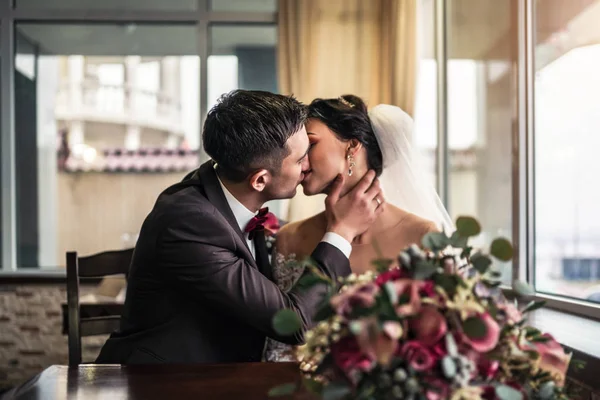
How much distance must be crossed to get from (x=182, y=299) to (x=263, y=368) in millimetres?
425

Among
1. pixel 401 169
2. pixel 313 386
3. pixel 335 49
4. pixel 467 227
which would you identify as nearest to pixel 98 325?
pixel 401 169

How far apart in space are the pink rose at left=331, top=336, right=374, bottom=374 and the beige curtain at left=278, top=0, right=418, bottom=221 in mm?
3779

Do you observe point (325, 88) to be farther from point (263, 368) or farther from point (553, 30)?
point (263, 368)

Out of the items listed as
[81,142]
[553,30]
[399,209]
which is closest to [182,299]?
[399,209]

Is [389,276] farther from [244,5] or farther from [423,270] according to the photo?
[244,5]

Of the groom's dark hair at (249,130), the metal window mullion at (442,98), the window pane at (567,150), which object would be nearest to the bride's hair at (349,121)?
the groom's dark hair at (249,130)

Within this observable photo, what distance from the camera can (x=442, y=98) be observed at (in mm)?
4371

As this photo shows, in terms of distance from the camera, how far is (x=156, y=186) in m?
4.82

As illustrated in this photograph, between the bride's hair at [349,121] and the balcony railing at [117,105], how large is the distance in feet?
9.12

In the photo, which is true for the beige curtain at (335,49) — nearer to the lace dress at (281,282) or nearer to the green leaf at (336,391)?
the lace dress at (281,282)

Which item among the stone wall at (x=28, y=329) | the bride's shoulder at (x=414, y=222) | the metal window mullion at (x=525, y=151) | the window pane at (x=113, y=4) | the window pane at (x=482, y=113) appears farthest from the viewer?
the window pane at (x=113, y=4)

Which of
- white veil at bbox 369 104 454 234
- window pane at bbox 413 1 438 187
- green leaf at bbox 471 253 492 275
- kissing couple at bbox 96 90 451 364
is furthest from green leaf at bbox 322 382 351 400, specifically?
window pane at bbox 413 1 438 187

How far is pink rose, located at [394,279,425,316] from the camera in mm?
751

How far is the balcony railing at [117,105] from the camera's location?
482 cm
